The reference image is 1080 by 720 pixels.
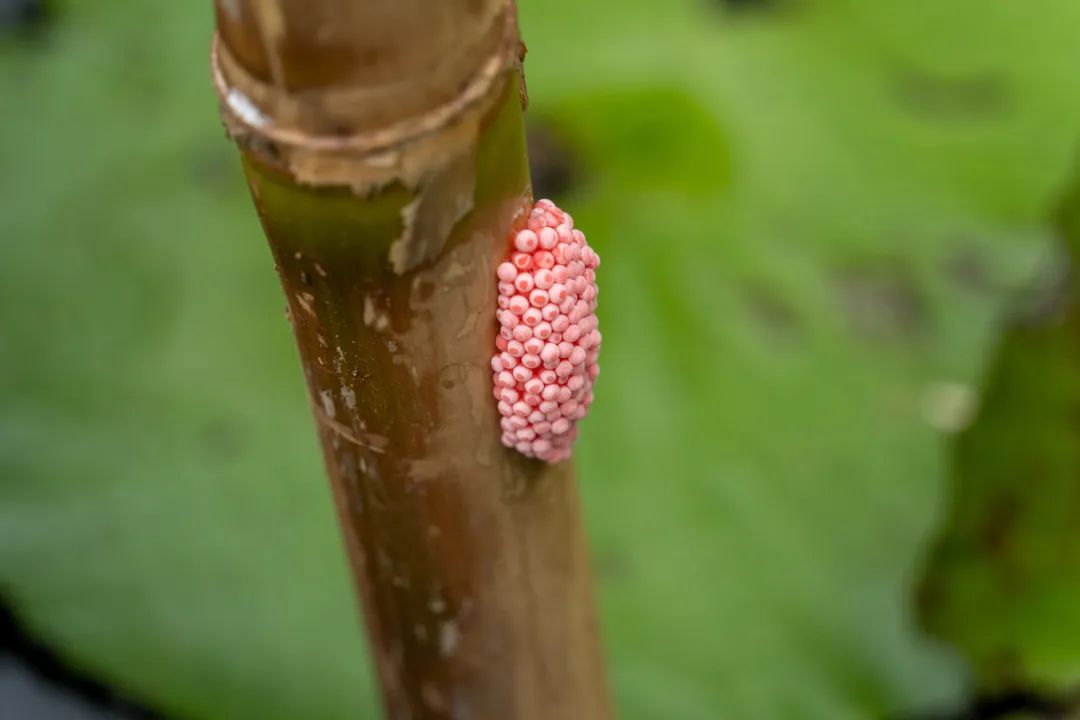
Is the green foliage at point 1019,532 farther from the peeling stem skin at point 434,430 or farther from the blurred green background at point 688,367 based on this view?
the peeling stem skin at point 434,430

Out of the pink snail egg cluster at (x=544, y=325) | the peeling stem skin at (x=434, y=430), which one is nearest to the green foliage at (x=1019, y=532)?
the peeling stem skin at (x=434, y=430)

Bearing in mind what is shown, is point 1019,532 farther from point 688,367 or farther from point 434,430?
point 434,430

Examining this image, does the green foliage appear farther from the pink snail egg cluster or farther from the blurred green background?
the pink snail egg cluster

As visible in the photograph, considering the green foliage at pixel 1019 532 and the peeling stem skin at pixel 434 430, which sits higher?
the peeling stem skin at pixel 434 430

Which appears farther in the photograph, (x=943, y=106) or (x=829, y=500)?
(x=943, y=106)

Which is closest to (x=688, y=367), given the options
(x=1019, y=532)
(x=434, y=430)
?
(x=1019, y=532)

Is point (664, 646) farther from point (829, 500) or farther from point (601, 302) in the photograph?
point (601, 302)

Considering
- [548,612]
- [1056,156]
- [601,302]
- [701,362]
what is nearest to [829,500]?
[701,362]
